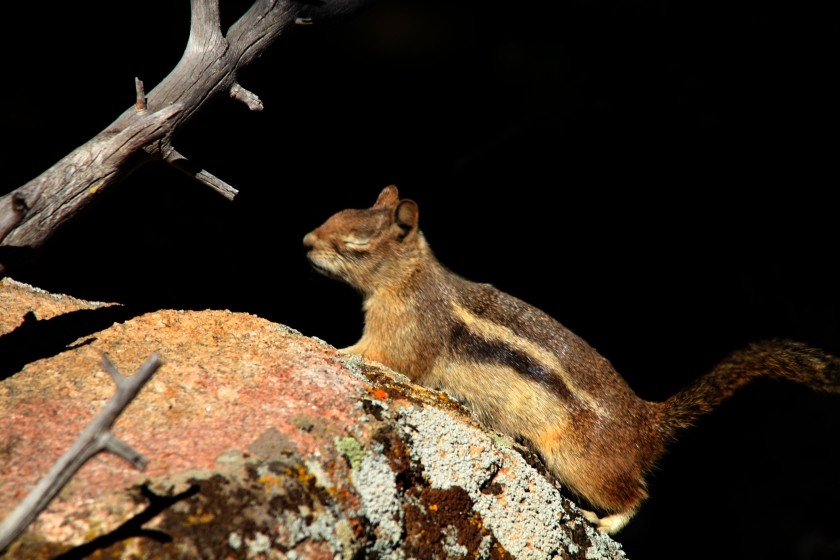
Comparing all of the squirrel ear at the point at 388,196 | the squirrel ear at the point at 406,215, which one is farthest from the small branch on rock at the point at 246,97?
the squirrel ear at the point at 388,196

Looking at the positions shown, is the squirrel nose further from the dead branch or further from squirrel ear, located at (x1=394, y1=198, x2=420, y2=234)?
the dead branch

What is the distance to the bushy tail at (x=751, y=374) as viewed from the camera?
12.7ft

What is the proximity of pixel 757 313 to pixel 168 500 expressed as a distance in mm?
4736

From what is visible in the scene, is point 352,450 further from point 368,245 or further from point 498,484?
point 368,245

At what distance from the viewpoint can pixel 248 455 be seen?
8.18ft

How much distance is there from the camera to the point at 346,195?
5.89 metres

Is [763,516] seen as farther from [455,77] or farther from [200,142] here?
[200,142]

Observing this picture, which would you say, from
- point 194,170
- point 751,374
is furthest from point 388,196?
point 751,374

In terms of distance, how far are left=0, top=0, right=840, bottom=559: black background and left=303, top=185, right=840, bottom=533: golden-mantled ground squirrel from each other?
1.21 m

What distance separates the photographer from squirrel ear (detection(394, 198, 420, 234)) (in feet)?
15.2

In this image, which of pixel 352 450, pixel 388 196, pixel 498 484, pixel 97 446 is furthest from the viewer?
pixel 388 196

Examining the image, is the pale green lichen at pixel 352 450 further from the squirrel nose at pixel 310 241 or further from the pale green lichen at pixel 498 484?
the squirrel nose at pixel 310 241

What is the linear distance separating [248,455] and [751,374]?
2854mm

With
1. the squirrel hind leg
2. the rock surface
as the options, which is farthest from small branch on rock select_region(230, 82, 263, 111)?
the squirrel hind leg
